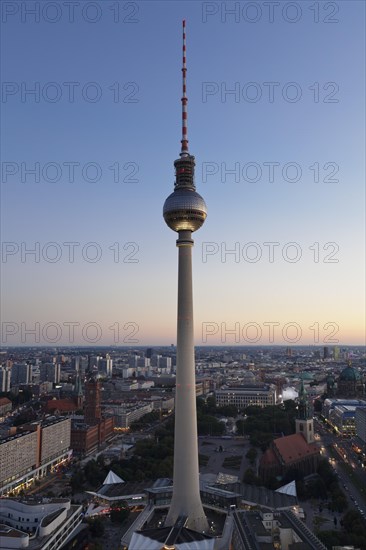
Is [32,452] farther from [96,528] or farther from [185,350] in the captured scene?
[185,350]

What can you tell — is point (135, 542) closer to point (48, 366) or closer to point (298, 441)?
point (298, 441)

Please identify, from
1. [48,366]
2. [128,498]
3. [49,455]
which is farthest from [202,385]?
[128,498]

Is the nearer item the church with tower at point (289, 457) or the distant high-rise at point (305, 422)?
the church with tower at point (289, 457)

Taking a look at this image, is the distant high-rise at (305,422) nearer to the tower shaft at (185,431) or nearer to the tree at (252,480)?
the tree at (252,480)

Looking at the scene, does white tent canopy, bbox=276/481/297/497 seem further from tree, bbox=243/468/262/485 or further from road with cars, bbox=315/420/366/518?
road with cars, bbox=315/420/366/518

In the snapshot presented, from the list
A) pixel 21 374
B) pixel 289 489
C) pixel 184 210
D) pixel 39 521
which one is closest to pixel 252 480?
pixel 289 489

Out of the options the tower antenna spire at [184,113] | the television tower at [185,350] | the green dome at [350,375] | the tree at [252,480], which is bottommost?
the tree at [252,480]

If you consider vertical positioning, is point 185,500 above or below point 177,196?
below

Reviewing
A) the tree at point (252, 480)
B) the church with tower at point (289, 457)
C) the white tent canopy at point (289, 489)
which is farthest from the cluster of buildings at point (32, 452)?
the white tent canopy at point (289, 489)
